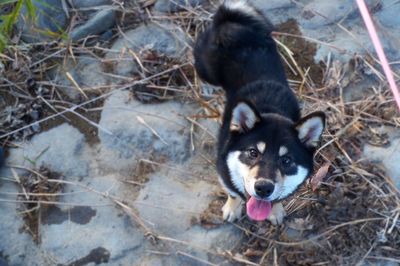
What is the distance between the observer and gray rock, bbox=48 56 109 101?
3686 mm

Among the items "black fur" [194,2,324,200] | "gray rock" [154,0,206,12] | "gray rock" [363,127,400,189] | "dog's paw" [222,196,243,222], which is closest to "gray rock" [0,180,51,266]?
"dog's paw" [222,196,243,222]

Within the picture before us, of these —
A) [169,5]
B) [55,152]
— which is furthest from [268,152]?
[169,5]

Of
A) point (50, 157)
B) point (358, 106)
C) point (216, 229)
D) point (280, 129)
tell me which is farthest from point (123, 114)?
point (358, 106)

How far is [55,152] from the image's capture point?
339cm

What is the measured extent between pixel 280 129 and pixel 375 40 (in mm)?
609

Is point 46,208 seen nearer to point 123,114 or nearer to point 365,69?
point 123,114

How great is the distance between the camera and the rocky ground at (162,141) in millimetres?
3035

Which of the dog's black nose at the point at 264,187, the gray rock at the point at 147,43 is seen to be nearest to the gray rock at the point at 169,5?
the gray rock at the point at 147,43

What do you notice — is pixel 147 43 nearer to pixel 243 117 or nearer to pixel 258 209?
pixel 243 117

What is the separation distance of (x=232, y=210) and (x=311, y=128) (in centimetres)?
73

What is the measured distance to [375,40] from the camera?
8.57 feet

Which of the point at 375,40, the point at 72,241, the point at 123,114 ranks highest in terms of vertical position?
the point at 375,40

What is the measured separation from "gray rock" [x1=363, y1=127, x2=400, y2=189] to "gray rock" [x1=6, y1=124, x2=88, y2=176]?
67.6 inches

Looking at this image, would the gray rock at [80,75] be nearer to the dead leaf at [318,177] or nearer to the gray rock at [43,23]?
the gray rock at [43,23]
